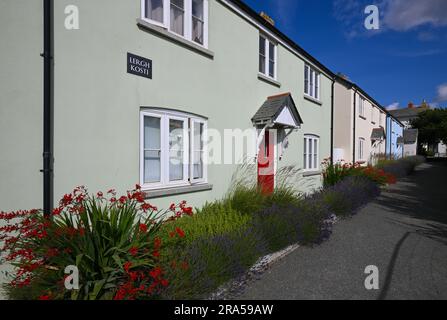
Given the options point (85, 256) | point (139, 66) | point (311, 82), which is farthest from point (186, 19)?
point (311, 82)

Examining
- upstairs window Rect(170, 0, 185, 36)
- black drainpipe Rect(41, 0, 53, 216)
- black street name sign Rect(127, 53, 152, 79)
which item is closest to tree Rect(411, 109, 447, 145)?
upstairs window Rect(170, 0, 185, 36)

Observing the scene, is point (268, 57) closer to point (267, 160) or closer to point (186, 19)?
point (267, 160)

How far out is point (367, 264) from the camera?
174 inches

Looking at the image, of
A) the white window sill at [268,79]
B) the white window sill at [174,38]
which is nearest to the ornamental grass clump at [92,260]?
the white window sill at [174,38]

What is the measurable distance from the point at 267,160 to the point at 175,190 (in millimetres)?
3962

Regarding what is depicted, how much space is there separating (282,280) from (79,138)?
365 cm

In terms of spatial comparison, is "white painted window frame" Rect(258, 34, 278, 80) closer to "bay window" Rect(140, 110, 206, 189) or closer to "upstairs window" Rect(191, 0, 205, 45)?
"upstairs window" Rect(191, 0, 205, 45)

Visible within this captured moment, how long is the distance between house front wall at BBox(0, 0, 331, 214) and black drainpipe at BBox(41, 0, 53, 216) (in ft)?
0.29

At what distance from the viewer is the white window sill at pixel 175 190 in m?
4.75

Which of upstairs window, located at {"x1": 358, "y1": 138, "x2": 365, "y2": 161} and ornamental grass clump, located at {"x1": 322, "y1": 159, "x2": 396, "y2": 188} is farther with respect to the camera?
upstairs window, located at {"x1": 358, "y1": 138, "x2": 365, "y2": 161}

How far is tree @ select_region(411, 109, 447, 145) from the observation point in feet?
149
